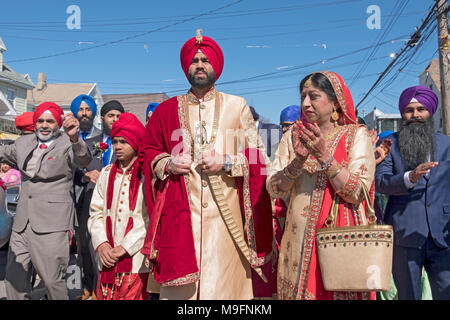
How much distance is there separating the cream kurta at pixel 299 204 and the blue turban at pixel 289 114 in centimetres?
305

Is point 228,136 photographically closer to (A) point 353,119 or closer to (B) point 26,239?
(A) point 353,119

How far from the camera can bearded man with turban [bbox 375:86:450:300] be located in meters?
3.27

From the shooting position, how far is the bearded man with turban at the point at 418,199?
10.7 ft

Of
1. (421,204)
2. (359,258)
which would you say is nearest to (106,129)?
(421,204)

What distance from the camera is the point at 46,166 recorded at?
4.01 metres

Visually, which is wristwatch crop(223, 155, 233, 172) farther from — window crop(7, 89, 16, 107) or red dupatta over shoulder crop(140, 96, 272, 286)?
window crop(7, 89, 16, 107)

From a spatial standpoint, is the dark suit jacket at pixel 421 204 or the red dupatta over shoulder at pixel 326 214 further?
the dark suit jacket at pixel 421 204

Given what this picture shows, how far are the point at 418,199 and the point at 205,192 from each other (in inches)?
71.3

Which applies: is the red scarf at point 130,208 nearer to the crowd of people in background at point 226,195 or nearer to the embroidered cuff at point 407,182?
the crowd of people in background at point 226,195

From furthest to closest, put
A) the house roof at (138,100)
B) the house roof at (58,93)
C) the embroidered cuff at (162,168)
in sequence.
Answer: the house roof at (58,93) → the house roof at (138,100) → the embroidered cuff at (162,168)

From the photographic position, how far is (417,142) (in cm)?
346

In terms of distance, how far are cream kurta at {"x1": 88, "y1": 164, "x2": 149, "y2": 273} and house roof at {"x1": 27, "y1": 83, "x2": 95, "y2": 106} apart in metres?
34.5

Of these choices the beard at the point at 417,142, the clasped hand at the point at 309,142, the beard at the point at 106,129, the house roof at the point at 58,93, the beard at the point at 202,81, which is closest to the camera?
the clasped hand at the point at 309,142

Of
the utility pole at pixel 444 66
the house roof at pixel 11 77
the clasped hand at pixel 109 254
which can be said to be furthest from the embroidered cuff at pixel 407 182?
the house roof at pixel 11 77
